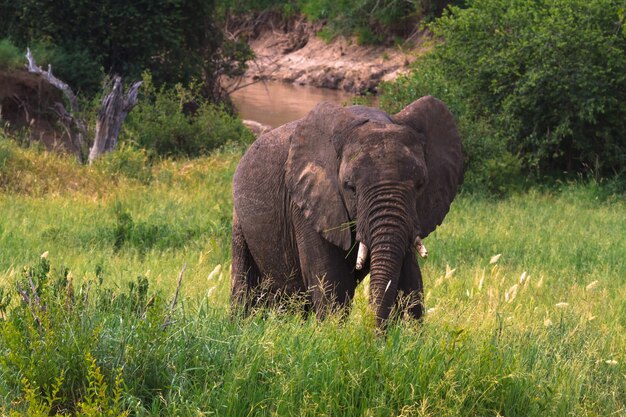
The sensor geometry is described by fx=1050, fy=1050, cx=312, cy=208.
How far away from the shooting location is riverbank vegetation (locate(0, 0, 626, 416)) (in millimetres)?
4430

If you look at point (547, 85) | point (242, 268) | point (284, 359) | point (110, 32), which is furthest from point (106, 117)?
point (284, 359)

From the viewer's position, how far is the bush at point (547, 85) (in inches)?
690

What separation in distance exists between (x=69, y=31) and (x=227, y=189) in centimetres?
1051

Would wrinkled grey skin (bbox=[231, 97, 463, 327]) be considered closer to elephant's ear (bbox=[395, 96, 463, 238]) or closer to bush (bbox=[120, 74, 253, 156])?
elephant's ear (bbox=[395, 96, 463, 238])

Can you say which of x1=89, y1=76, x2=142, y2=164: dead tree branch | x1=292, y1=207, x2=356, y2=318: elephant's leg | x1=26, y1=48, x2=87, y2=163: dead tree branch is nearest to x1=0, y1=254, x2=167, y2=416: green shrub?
x1=292, y1=207, x2=356, y2=318: elephant's leg

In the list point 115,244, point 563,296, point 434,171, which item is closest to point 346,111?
point 434,171

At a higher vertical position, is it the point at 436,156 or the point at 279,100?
the point at 436,156

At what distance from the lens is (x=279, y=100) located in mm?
37719

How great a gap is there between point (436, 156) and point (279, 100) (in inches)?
1247

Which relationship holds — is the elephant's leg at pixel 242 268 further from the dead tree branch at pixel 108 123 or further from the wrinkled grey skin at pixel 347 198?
the dead tree branch at pixel 108 123

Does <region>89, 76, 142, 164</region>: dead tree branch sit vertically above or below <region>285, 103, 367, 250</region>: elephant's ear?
below

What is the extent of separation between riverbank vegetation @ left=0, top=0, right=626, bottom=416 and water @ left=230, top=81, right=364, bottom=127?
695 cm

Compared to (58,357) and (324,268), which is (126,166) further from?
(58,357)

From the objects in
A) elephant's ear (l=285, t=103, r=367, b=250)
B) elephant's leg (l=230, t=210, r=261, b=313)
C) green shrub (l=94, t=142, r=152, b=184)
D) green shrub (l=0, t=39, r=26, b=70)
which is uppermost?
elephant's ear (l=285, t=103, r=367, b=250)
